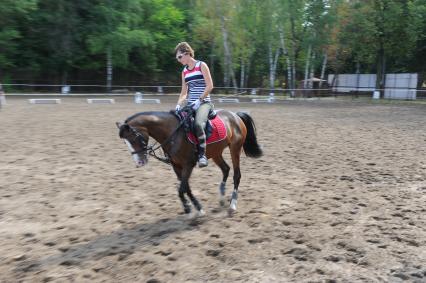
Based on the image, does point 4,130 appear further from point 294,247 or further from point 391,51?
point 391,51

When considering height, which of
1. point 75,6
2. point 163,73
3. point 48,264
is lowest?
point 48,264

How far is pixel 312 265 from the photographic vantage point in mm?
4293

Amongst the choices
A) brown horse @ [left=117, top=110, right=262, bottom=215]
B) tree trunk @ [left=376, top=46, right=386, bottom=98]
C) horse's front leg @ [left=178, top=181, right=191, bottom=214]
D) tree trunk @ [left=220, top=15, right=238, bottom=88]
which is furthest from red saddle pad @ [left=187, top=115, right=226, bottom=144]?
tree trunk @ [left=376, top=46, right=386, bottom=98]

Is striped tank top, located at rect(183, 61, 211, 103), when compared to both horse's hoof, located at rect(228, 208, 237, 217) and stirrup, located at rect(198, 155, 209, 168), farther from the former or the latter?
horse's hoof, located at rect(228, 208, 237, 217)

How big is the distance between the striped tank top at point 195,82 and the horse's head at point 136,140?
1.01 metres

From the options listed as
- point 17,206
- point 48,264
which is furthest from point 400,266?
point 17,206

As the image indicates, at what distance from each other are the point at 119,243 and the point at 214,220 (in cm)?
142

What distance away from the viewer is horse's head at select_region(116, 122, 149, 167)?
5.26 metres

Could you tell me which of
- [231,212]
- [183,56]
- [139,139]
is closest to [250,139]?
[231,212]

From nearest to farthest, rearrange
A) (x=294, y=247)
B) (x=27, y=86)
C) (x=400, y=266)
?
(x=400, y=266) < (x=294, y=247) < (x=27, y=86)

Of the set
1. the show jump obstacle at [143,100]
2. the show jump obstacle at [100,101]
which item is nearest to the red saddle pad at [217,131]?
the show jump obstacle at [143,100]

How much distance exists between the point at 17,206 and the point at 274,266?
399cm

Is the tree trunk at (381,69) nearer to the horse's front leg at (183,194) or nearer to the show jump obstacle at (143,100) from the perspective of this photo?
the show jump obstacle at (143,100)

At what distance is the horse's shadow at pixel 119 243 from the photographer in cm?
433
